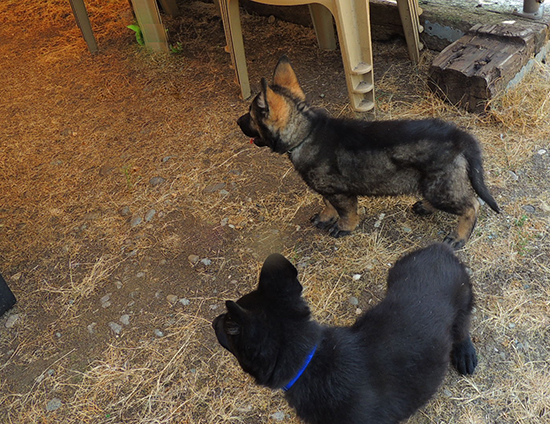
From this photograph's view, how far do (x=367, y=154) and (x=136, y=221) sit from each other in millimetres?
1971

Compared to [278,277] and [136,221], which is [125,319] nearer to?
[136,221]

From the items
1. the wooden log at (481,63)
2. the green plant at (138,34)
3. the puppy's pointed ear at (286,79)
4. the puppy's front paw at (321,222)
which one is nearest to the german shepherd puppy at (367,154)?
the puppy's pointed ear at (286,79)

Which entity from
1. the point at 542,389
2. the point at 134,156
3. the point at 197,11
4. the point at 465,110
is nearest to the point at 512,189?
the point at 465,110

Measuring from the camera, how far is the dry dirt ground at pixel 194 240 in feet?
9.34

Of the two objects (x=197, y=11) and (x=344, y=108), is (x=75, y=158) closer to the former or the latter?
(x=344, y=108)

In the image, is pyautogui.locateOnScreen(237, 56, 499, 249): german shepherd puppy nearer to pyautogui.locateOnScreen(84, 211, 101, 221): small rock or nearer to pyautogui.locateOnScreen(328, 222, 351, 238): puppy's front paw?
pyautogui.locateOnScreen(328, 222, 351, 238): puppy's front paw

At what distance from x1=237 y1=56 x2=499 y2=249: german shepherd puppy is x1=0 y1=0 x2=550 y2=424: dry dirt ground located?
14.1 inches

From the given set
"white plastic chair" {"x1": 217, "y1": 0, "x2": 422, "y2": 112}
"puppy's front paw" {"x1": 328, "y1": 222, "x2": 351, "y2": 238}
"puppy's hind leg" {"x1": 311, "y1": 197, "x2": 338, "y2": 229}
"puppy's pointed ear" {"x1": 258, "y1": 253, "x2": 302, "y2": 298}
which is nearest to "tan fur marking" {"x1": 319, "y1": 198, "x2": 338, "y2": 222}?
"puppy's hind leg" {"x1": 311, "y1": 197, "x2": 338, "y2": 229}

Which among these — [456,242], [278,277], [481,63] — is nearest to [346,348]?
[278,277]

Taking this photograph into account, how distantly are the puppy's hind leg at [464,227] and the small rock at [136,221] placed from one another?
7.77ft

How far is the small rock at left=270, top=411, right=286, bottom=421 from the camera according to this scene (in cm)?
266

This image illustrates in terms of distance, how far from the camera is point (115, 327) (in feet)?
10.7

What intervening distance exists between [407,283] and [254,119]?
159 centimetres

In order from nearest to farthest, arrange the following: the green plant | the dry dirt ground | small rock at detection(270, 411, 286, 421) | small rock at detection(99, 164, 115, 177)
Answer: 1. small rock at detection(270, 411, 286, 421)
2. the dry dirt ground
3. small rock at detection(99, 164, 115, 177)
4. the green plant
